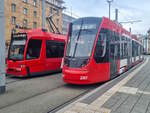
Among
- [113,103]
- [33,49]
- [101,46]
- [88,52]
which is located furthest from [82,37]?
[33,49]

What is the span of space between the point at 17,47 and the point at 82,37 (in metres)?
4.53

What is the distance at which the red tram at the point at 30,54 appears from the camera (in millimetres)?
9250

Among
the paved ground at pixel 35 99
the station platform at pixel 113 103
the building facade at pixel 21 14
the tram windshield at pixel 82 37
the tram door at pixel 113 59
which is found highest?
the building facade at pixel 21 14

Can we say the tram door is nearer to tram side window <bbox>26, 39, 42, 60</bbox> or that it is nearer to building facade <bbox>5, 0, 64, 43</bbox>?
tram side window <bbox>26, 39, 42, 60</bbox>

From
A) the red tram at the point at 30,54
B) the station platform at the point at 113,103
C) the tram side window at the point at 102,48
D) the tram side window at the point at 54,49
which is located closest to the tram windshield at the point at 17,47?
the red tram at the point at 30,54

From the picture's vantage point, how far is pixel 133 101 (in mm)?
4516

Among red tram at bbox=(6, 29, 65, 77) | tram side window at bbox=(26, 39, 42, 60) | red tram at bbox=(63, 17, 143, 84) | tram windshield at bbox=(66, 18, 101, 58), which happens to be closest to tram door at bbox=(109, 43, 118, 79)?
red tram at bbox=(63, 17, 143, 84)

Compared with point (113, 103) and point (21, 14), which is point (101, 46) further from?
point (21, 14)

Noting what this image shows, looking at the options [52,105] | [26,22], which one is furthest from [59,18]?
[52,105]

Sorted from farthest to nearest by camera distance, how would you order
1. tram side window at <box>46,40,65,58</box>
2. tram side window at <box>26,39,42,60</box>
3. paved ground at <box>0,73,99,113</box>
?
tram side window at <box>46,40,65,58</box> < tram side window at <box>26,39,42,60</box> < paved ground at <box>0,73,99,113</box>

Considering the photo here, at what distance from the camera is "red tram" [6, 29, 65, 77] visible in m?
9.25

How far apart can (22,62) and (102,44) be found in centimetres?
483

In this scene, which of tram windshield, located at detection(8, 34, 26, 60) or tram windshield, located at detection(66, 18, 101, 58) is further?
tram windshield, located at detection(8, 34, 26, 60)

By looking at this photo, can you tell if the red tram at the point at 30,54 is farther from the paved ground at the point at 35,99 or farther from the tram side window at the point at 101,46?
the tram side window at the point at 101,46
